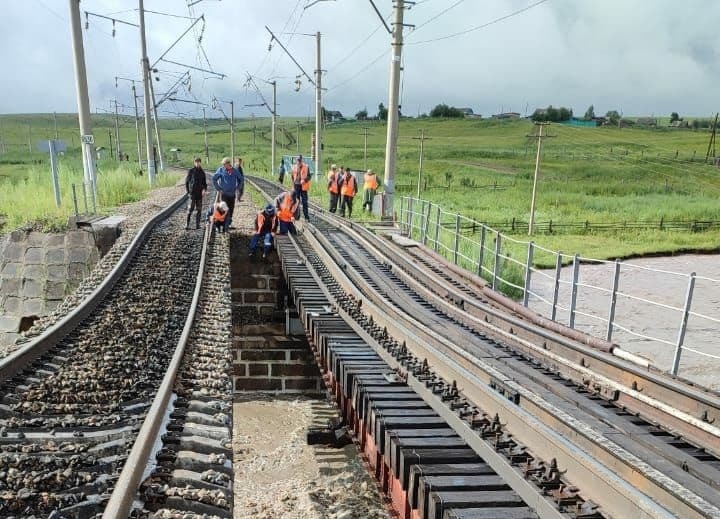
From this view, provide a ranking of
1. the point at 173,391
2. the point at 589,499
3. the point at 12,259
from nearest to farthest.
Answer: the point at 589,499
the point at 173,391
the point at 12,259

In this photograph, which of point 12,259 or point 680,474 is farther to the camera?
point 12,259

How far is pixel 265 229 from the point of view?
13.9 metres

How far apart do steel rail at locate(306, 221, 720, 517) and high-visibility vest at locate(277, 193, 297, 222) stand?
27.5ft

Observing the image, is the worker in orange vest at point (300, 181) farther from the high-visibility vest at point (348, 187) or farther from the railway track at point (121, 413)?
the railway track at point (121, 413)

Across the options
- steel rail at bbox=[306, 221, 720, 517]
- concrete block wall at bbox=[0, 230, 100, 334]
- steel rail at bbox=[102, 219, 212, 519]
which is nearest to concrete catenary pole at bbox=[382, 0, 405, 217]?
concrete block wall at bbox=[0, 230, 100, 334]

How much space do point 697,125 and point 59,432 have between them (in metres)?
192

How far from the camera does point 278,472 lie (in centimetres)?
1158

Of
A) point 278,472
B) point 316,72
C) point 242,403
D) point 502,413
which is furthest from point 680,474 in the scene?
point 316,72

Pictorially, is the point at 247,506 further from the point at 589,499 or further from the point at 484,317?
the point at 589,499

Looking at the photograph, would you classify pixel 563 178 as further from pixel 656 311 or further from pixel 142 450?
pixel 142 450

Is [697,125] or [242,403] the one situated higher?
[697,125]

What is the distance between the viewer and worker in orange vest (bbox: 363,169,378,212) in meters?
20.2

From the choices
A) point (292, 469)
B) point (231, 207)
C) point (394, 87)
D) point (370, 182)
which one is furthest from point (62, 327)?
point (370, 182)

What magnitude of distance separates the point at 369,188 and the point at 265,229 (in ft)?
24.9
